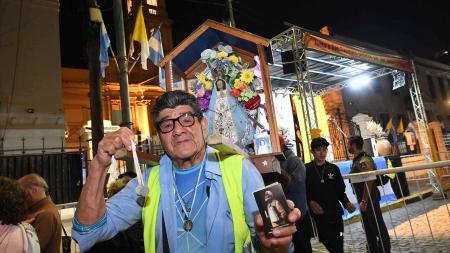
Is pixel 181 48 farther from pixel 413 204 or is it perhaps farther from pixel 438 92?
pixel 438 92

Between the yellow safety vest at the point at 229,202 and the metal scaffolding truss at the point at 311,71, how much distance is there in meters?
7.52

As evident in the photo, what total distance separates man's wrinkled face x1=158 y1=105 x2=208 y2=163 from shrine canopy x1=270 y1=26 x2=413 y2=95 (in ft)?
26.1

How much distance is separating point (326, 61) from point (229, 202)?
1079cm

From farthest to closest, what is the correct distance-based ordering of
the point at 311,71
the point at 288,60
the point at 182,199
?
the point at 311,71 → the point at 288,60 → the point at 182,199

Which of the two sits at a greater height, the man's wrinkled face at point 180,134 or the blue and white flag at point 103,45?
the blue and white flag at point 103,45

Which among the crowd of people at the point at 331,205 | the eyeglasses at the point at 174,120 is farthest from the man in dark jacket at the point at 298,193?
the eyeglasses at the point at 174,120

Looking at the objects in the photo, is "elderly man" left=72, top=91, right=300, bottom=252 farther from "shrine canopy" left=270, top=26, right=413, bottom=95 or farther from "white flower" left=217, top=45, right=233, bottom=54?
"shrine canopy" left=270, top=26, right=413, bottom=95

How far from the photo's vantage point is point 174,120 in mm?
2131

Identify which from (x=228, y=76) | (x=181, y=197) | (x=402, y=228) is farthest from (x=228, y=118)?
(x=402, y=228)

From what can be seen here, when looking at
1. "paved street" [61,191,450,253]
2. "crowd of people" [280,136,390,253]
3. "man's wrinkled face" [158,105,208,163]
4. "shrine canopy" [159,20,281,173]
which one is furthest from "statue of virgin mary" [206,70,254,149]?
"paved street" [61,191,450,253]

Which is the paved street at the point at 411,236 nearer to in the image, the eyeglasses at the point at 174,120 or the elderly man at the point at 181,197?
the elderly man at the point at 181,197

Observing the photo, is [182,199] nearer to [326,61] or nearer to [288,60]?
[288,60]

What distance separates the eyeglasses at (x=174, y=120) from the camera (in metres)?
2.14

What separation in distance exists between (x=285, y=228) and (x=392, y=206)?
1083 centimetres
